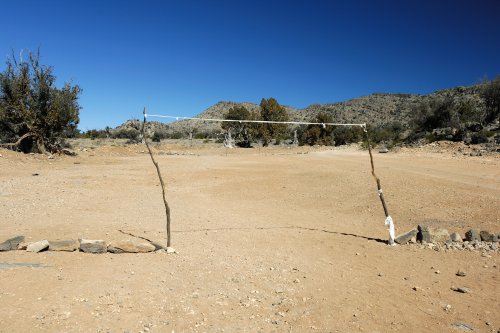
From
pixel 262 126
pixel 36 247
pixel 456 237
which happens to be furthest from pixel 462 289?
pixel 262 126

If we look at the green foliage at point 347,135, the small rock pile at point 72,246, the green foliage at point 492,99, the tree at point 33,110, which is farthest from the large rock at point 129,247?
the green foliage at point 347,135

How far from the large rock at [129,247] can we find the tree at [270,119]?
1608 inches

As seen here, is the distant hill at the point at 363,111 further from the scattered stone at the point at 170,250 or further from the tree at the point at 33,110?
the scattered stone at the point at 170,250

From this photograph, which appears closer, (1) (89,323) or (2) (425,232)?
(1) (89,323)

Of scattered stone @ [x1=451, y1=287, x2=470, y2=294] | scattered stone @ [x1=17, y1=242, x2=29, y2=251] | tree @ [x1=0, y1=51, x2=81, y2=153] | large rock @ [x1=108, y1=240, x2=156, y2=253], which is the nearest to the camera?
scattered stone @ [x1=451, y1=287, x2=470, y2=294]

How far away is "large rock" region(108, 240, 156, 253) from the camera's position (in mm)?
7844

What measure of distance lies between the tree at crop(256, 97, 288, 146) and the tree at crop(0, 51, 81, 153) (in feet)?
77.7

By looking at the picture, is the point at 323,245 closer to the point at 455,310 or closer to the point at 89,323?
the point at 455,310

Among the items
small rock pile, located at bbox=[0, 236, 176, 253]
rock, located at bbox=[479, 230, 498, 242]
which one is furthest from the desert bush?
small rock pile, located at bbox=[0, 236, 176, 253]

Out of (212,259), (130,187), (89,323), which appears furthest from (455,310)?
(130,187)

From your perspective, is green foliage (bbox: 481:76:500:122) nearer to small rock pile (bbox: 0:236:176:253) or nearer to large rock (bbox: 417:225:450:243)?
large rock (bbox: 417:225:450:243)

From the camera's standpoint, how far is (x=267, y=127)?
48750 mm

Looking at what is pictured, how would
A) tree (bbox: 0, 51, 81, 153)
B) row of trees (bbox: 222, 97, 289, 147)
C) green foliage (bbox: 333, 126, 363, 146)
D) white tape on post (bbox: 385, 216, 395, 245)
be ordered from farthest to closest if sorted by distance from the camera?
row of trees (bbox: 222, 97, 289, 147), green foliage (bbox: 333, 126, 363, 146), tree (bbox: 0, 51, 81, 153), white tape on post (bbox: 385, 216, 395, 245)

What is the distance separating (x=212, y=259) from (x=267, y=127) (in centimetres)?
4154
